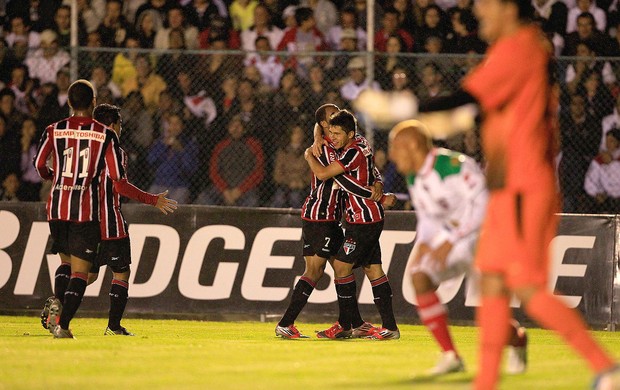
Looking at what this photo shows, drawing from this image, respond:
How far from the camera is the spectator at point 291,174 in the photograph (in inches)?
597

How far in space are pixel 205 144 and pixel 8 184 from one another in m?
2.58

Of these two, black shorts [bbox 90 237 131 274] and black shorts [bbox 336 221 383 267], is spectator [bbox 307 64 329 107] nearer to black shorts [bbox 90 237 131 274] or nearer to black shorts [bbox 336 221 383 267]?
black shorts [bbox 336 221 383 267]

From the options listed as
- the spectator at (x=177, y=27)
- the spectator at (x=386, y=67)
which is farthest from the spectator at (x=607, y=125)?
the spectator at (x=177, y=27)

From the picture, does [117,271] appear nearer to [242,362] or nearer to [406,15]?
[242,362]

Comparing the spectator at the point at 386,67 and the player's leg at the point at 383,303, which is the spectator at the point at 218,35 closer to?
the spectator at the point at 386,67

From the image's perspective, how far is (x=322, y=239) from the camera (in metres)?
11.7

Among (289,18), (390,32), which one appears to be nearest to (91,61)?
(289,18)

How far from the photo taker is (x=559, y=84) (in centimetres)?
1506

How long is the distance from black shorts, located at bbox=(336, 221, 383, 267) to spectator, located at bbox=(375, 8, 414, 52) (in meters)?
5.50

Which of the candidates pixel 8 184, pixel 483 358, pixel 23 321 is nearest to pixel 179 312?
pixel 23 321

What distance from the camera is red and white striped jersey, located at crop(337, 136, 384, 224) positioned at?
11.5 meters

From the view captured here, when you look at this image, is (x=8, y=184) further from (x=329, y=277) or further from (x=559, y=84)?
(x=559, y=84)

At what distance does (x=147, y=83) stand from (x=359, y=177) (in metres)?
5.25

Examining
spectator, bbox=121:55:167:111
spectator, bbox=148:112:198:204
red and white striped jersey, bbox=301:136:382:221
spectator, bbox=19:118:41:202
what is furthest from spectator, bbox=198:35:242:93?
red and white striped jersey, bbox=301:136:382:221
